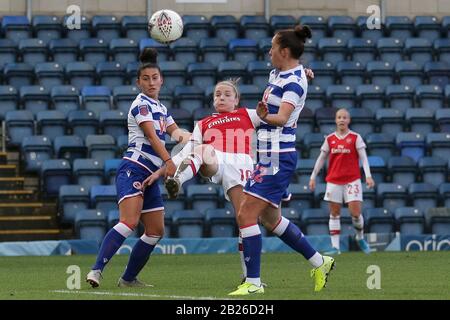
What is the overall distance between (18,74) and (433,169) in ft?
26.6

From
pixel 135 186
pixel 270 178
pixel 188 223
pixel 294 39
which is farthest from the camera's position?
pixel 188 223

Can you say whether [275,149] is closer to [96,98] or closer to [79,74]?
[96,98]

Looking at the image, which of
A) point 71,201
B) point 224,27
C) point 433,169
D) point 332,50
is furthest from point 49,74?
point 433,169

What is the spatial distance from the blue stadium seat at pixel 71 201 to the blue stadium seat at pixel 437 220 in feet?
19.6

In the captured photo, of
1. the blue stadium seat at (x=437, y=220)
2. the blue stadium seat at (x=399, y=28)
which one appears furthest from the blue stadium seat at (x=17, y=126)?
the blue stadium seat at (x=399, y=28)

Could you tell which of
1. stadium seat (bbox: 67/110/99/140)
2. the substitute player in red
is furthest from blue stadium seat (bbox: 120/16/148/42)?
the substitute player in red

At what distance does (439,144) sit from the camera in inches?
887

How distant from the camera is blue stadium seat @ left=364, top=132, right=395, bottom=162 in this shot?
73.4 ft

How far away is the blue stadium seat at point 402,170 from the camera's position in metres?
22.1

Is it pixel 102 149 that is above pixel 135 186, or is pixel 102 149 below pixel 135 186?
below

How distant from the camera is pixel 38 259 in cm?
1805

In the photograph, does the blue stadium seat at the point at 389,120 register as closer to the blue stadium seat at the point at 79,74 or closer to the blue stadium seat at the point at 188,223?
the blue stadium seat at the point at 188,223

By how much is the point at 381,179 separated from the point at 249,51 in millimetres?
4556
